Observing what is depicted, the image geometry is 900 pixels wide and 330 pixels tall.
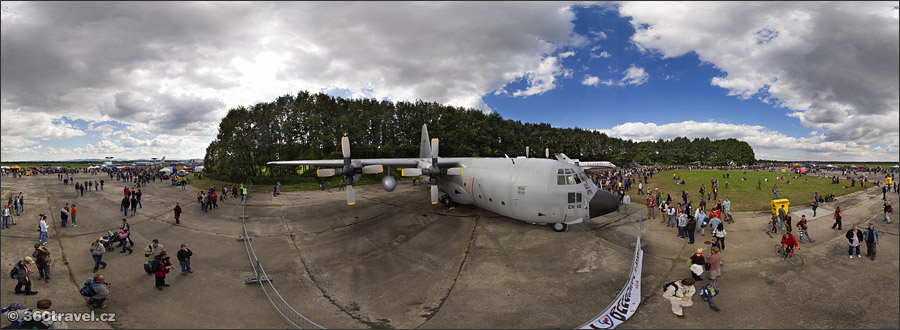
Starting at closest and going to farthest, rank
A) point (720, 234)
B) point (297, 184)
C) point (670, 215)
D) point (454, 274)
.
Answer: point (454, 274) < point (720, 234) < point (670, 215) < point (297, 184)

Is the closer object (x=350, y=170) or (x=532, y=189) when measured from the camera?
(x=532, y=189)

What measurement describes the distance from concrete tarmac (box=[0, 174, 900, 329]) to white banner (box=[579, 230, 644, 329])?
0.75 feet

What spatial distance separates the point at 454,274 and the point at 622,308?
511 cm

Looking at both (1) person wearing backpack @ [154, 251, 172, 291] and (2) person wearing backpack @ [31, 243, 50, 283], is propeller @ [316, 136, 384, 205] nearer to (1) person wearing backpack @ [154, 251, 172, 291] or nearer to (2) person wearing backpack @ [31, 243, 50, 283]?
(1) person wearing backpack @ [154, 251, 172, 291]

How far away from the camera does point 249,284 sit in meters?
9.23

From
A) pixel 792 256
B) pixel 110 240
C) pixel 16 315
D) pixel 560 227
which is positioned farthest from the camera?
pixel 560 227

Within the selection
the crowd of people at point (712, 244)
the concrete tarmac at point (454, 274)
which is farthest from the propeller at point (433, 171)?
the crowd of people at point (712, 244)

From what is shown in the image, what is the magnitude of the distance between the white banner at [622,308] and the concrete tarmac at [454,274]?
9.0 inches

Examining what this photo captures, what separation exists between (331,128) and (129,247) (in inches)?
1220

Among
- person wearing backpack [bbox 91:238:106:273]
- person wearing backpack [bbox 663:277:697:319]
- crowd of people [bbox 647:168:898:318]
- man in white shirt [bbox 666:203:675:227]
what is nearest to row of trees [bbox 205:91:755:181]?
person wearing backpack [bbox 91:238:106:273]

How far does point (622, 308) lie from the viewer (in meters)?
7.35

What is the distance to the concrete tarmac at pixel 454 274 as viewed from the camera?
729cm

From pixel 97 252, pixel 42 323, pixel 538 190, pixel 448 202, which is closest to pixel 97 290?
pixel 42 323

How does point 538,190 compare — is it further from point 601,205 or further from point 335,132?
point 335,132
